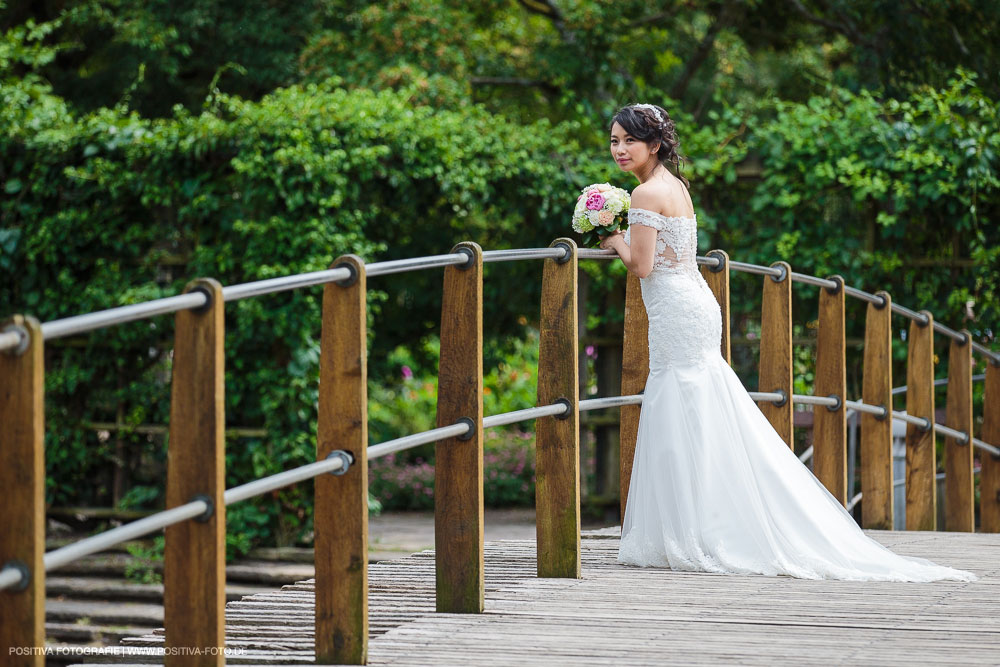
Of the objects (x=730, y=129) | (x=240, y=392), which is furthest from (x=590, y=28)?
(x=240, y=392)

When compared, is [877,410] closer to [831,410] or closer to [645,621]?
[831,410]

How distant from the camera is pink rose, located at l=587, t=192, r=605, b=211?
4.57 metres

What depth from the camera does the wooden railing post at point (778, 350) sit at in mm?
5387

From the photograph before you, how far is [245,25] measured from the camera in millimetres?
11383

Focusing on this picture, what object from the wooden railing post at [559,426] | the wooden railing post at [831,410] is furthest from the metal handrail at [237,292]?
the wooden railing post at [831,410]

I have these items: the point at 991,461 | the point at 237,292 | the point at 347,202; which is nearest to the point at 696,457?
the point at 237,292

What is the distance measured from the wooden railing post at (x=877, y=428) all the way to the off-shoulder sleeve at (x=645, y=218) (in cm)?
216

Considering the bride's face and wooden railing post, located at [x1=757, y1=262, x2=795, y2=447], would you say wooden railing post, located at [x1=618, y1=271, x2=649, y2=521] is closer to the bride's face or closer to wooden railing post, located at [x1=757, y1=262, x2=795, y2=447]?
the bride's face

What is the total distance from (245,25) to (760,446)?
8208mm

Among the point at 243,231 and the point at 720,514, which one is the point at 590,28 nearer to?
the point at 243,231

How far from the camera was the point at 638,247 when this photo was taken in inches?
180

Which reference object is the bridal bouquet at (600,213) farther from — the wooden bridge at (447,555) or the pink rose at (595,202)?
the wooden bridge at (447,555)

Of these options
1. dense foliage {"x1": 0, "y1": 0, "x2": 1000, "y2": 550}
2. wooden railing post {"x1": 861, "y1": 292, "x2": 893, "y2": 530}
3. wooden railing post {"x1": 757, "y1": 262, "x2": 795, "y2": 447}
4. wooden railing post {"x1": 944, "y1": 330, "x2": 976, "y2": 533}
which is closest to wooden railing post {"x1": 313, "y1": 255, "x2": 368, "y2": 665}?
→ wooden railing post {"x1": 757, "y1": 262, "x2": 795, "y2": 447}

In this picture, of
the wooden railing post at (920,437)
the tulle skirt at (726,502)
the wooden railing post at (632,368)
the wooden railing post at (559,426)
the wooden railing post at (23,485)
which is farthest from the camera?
the wooden railing post at (920,437)
